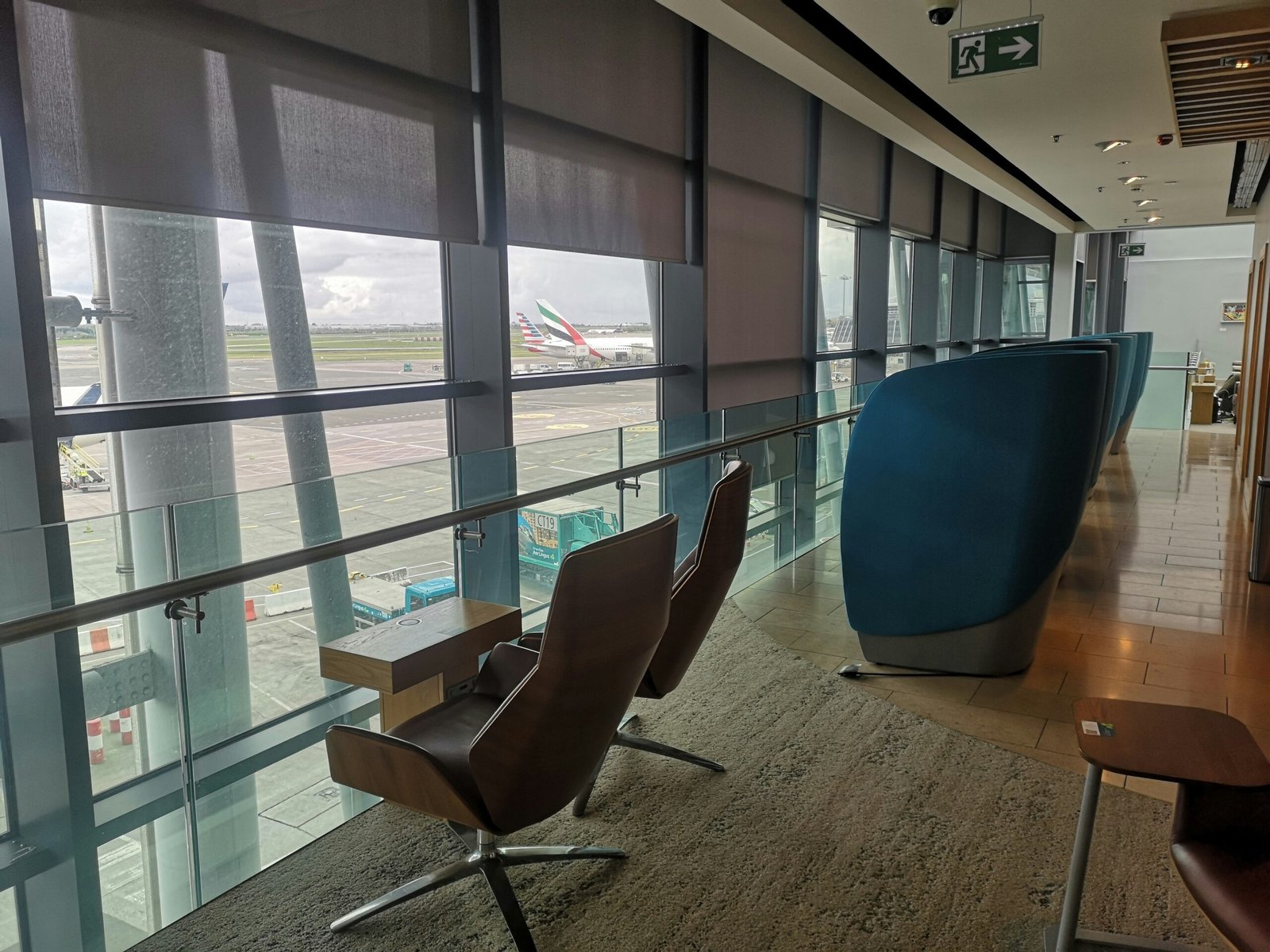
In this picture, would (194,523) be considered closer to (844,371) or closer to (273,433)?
(273,433)

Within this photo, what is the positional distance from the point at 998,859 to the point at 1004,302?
13.6 metres

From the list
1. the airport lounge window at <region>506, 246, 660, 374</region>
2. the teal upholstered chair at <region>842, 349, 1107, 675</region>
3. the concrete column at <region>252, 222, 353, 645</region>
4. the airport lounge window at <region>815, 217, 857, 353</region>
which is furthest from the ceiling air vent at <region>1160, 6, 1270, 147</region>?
the concrete column at <region>252, 222, 353, 645</region>

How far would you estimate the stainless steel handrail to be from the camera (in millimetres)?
1872

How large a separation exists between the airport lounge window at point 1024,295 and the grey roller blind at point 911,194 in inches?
175

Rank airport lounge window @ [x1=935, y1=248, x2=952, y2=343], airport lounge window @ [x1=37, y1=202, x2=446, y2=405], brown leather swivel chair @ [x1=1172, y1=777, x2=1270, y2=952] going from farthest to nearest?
airport lounge window @ [x1=935, y1=248, x2=952, y2=343] < airport lounge window @ [x1=37, y1=202, x2=446, y2=405] < brown leather swivel chair @ [x1=1172, y1=777, x2=1270, y2=952]

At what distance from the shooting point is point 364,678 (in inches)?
97.0

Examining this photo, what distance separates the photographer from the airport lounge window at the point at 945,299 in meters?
12.3

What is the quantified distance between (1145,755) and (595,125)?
14.3ft

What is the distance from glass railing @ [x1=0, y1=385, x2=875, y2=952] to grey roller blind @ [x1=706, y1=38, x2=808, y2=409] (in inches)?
136

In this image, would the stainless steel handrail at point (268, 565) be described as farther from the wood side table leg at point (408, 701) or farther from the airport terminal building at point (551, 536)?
the wood side table leg at point (408, 701)

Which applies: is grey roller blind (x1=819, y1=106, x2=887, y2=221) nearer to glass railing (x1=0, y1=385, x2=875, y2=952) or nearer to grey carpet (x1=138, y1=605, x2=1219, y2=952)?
glass railing (x1=0, y1=385, x2=875, y2=952)

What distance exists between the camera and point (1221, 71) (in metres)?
5.11

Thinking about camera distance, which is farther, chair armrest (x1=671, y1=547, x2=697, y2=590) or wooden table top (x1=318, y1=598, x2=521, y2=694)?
chair armrest (x1=671, y1=547, x2=697, y2=590)

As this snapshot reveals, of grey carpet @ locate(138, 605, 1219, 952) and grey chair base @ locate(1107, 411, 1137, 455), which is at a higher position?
grey chair base @ locate(1107, 411, 1137, 455)
